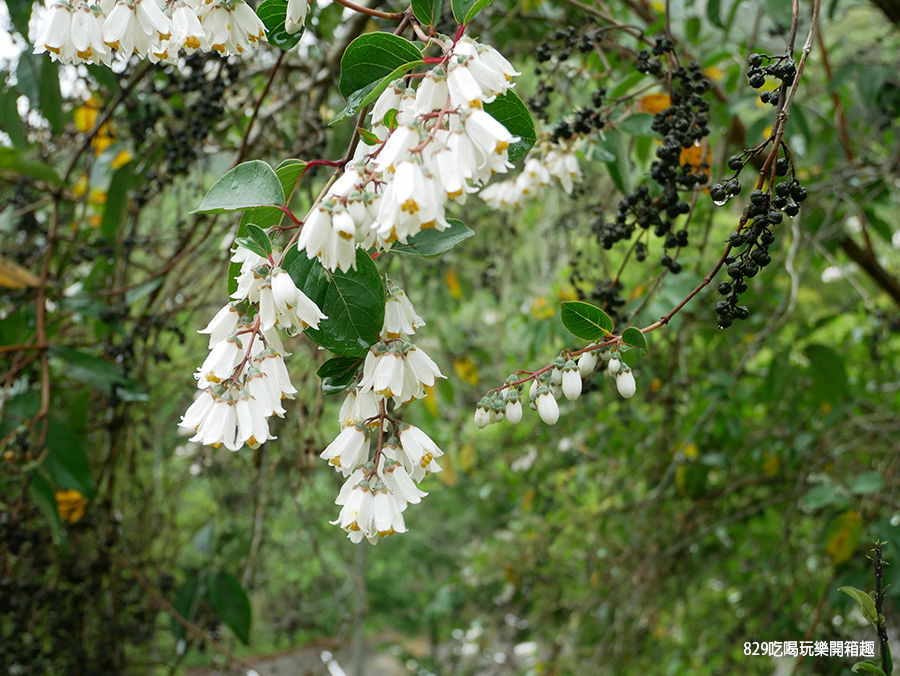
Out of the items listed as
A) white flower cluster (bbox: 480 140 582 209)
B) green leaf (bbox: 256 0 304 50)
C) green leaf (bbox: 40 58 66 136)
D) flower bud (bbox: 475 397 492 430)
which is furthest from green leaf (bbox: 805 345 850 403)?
green leaf (bbox: 40 58 66 136)

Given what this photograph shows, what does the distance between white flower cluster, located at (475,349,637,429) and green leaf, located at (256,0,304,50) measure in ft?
1.90

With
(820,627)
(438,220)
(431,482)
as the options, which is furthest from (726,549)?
(431,482)

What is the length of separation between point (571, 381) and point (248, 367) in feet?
1.39

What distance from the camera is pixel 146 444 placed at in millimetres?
2291

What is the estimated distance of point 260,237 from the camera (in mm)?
648

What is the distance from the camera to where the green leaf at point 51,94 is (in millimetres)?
1728

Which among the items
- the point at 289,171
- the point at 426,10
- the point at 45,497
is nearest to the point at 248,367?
the point at 289,171

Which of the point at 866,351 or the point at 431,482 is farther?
the point at 431,482

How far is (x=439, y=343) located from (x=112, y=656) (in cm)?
187

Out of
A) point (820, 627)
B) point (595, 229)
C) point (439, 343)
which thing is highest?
point (439, 343)

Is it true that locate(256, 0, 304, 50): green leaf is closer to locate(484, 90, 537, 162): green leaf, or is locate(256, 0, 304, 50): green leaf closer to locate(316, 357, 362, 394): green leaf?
locate(484, 90, 537, 162): green leaf

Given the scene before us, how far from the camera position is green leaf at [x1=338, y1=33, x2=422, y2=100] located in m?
0.71

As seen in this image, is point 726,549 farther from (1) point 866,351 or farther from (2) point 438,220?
(2) point 438,220

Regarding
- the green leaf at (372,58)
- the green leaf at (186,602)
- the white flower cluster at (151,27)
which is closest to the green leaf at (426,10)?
the green leaf at (372,58)
